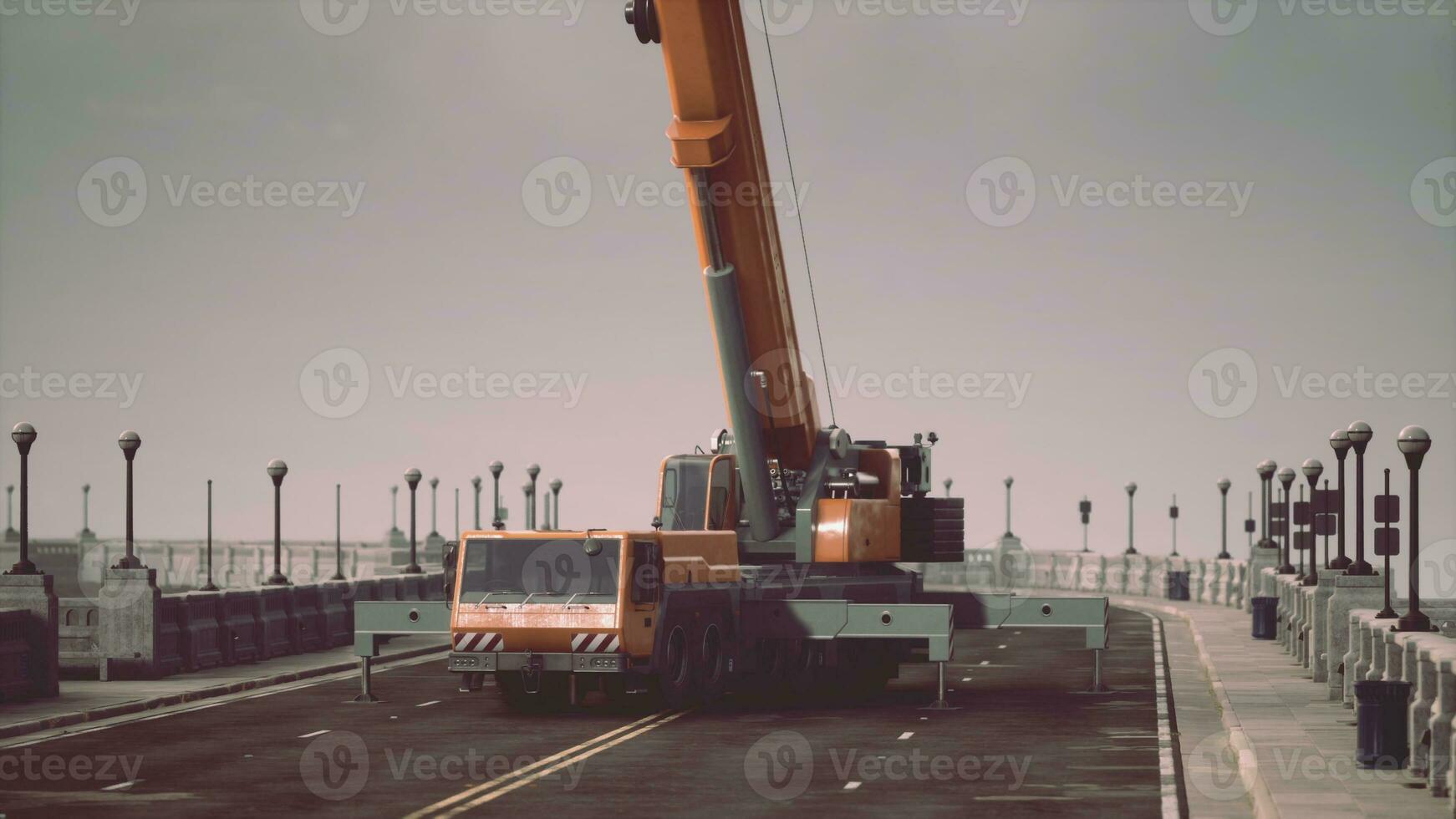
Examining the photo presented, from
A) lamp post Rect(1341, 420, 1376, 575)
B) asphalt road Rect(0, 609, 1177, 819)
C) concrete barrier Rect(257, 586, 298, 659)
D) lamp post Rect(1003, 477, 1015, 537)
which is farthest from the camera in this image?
lamp post Rect(1003, 477, 1015, 537)

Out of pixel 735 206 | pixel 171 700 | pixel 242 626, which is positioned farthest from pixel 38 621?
pixel 735 206

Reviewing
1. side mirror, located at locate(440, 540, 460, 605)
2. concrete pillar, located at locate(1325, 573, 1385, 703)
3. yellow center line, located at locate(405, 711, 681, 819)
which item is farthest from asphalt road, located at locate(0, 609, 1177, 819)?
concrete pillar, located at locate(1325, 573, 1385, 703)

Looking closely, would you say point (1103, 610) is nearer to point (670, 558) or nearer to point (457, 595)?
point (670, 558)

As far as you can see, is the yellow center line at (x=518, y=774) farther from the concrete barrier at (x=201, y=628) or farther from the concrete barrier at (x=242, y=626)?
the concrete barrier at (x=242, y=626)

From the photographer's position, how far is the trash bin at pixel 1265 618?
4641 centimetres

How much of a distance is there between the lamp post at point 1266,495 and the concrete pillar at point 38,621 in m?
35.2

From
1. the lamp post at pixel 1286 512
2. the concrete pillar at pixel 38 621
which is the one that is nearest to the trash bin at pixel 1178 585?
the lamp post at pixel 1286 512

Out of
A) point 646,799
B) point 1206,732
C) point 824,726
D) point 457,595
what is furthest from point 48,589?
point 1206,732

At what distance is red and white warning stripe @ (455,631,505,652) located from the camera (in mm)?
27125

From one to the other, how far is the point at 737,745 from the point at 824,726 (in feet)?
9.39

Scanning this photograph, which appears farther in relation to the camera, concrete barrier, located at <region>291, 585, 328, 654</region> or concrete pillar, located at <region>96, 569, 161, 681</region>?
concrete barrier, located at <region>291, 585, 328, 654</region>

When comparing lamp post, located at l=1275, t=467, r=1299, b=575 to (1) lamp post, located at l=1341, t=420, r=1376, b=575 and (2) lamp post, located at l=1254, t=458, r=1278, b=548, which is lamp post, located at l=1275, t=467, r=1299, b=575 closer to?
(2) lamp post, located at l=1254, t=458, r=1278, b=548

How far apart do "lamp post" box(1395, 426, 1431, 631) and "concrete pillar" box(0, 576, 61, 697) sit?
62.3ft

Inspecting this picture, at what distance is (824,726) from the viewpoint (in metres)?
26.5
